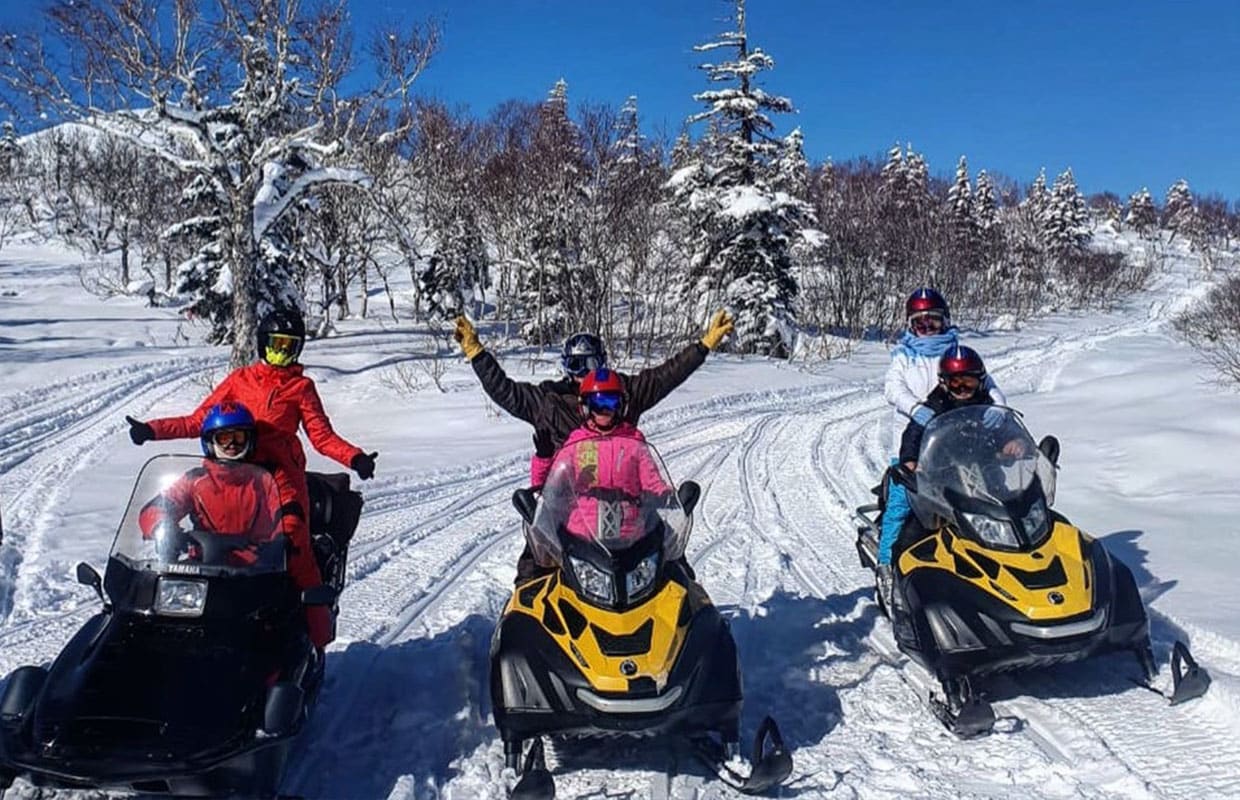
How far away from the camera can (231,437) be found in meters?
4.45

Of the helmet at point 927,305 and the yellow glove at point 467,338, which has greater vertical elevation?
the helmet at point 927,305

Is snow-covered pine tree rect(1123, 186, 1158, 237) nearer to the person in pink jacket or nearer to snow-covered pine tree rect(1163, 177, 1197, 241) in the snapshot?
snow-covered pine tree rect(1163, 177, 1197, 241)

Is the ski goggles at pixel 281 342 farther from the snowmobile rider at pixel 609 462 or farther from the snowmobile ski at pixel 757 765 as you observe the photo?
the snowmobile ski at pixel 757 765

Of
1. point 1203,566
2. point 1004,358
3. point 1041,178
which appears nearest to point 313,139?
point 1203,566

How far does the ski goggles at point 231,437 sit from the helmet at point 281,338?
82 centimetres

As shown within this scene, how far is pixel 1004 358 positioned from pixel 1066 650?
94.6 ft

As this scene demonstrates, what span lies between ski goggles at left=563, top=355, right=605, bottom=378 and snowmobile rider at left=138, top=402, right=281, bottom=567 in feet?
6.43

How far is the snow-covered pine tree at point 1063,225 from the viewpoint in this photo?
221 ft

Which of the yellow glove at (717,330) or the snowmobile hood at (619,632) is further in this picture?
the yellow glove at (717,330)

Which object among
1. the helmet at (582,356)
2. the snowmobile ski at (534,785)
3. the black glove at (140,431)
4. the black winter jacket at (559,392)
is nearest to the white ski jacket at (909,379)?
the black winter jacket at (559,392)

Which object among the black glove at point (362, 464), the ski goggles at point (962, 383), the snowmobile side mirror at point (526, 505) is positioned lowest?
the snowmobile side mirror at point (526, 505)

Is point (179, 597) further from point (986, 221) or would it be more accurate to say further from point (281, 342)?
point (986, 221)

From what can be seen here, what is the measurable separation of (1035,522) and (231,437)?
3940mm

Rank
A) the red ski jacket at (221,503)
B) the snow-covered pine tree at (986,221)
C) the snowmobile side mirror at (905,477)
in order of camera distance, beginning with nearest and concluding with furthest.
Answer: the red ski jacket at (221,503)
the snowmobile side mirror at (905,477)
the snow-covered pine tree at (986,221)
